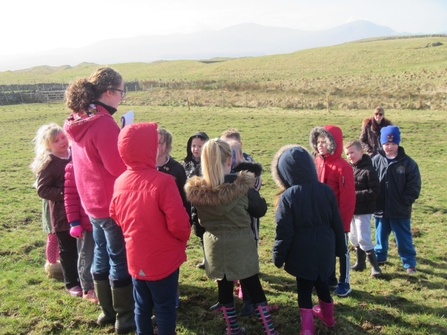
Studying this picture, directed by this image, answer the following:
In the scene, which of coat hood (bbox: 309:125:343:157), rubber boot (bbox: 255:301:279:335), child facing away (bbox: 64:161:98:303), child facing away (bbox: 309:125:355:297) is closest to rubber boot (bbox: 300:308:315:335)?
rubber boot (bbox: 255:301:279:335)

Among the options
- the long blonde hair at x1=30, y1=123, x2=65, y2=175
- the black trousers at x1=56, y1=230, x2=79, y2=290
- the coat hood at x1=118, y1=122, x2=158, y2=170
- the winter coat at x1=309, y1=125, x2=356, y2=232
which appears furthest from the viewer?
the black trousers at x1=56, y1=230, x2=79, y2=290

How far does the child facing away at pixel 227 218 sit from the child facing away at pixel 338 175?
1314 mm

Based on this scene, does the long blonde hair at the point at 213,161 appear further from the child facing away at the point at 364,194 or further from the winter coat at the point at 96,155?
the child facing away at the point at 364,194

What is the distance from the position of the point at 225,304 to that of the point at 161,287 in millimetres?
734

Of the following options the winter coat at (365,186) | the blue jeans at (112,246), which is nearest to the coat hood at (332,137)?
the winter coat at (365,186)

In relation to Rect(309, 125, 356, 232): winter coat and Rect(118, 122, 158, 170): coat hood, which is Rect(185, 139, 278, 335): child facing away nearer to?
Rect(118, 122, 158, 170): coat hood

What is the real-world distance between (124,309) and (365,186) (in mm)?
3316

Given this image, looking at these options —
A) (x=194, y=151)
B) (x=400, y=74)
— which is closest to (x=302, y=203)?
(x=194, y=151)

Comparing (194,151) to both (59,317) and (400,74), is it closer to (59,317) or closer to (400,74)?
(59,317)

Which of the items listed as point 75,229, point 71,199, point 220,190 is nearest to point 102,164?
point 71,199

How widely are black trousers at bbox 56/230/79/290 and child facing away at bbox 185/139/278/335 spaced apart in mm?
1993

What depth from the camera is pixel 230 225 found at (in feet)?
12.0

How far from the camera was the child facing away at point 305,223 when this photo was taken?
3.70 meters

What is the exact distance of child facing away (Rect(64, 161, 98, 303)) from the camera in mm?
4348
